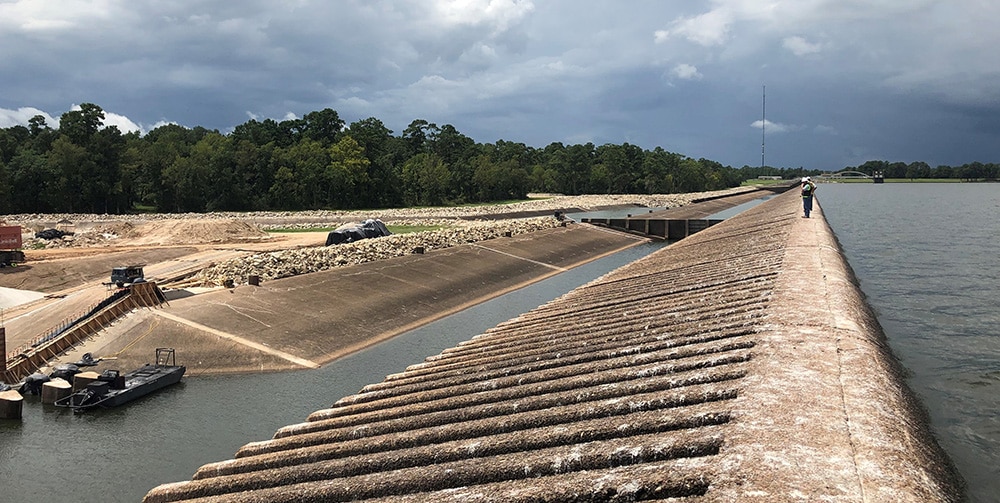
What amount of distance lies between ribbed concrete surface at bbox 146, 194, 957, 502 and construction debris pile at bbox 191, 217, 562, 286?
2364 centimetres

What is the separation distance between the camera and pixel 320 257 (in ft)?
117

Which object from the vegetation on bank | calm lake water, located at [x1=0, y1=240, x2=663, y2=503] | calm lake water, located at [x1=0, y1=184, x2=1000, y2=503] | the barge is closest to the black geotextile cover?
calm lake water, located at [x1=0, y1=184, x2=1000, y2=503]

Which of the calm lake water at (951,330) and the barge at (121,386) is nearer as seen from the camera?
the calm lake water at (951,330)

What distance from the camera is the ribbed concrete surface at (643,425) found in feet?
13.6

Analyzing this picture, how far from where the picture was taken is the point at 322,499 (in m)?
5.61

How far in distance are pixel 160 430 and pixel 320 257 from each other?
747 inches

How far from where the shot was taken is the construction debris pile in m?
31.8

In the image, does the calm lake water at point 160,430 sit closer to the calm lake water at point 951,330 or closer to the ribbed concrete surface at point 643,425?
the ribbed concrete surface at point 643,425

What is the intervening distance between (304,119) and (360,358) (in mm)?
110448

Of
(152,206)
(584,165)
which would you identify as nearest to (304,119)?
(152,206)

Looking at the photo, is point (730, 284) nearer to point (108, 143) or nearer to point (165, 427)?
point (165, 427)

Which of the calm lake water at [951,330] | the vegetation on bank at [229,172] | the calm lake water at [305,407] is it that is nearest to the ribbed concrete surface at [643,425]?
the calm lake water at [951,330]

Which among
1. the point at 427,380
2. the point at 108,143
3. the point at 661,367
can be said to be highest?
the point at 108,143

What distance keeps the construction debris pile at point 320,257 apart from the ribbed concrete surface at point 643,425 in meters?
23.6
